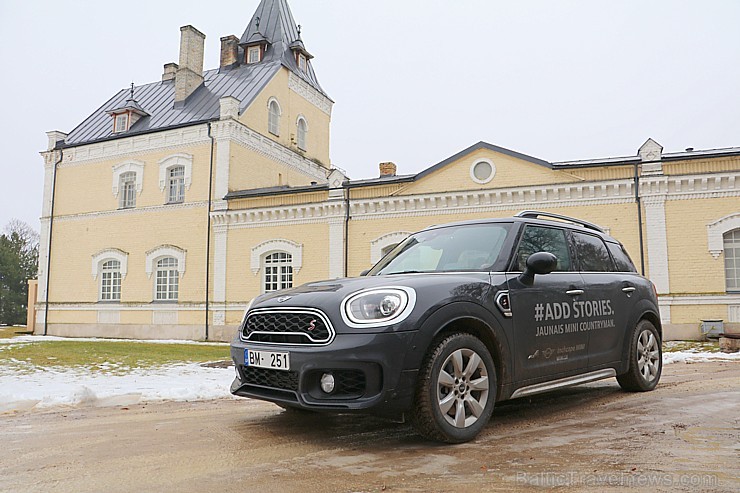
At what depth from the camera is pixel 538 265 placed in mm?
4762

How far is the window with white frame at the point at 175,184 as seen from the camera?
2414 centimetres

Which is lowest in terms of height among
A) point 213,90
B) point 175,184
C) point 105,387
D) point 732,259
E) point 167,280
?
point 105,387

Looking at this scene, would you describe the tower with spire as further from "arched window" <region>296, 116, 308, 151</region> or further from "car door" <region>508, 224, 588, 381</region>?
"car door" <region>508, 224, 588, 381</region>

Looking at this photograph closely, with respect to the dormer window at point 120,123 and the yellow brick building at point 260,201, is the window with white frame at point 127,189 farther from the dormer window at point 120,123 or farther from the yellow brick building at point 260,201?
the dormer window at point 120,123

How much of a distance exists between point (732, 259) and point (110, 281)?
22.7 meters

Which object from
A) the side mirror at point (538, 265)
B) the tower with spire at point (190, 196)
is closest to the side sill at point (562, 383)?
the side mirror at point (538, 265)

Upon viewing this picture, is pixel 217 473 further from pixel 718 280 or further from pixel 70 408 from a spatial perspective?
pixel 718 280

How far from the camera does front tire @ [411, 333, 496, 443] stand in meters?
4.03

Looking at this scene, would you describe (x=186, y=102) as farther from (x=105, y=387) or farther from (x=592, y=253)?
(x=592, y=253)

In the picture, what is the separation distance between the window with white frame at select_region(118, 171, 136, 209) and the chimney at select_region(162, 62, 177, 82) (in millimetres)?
6855

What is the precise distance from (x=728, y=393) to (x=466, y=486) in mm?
4578

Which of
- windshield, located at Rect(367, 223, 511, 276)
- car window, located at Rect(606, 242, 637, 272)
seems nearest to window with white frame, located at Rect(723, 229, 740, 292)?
car window, located at Rect(606, 242, 637, 272)

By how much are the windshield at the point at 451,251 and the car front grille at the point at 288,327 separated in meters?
1.24

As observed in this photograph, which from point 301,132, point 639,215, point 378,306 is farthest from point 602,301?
point 301,132
